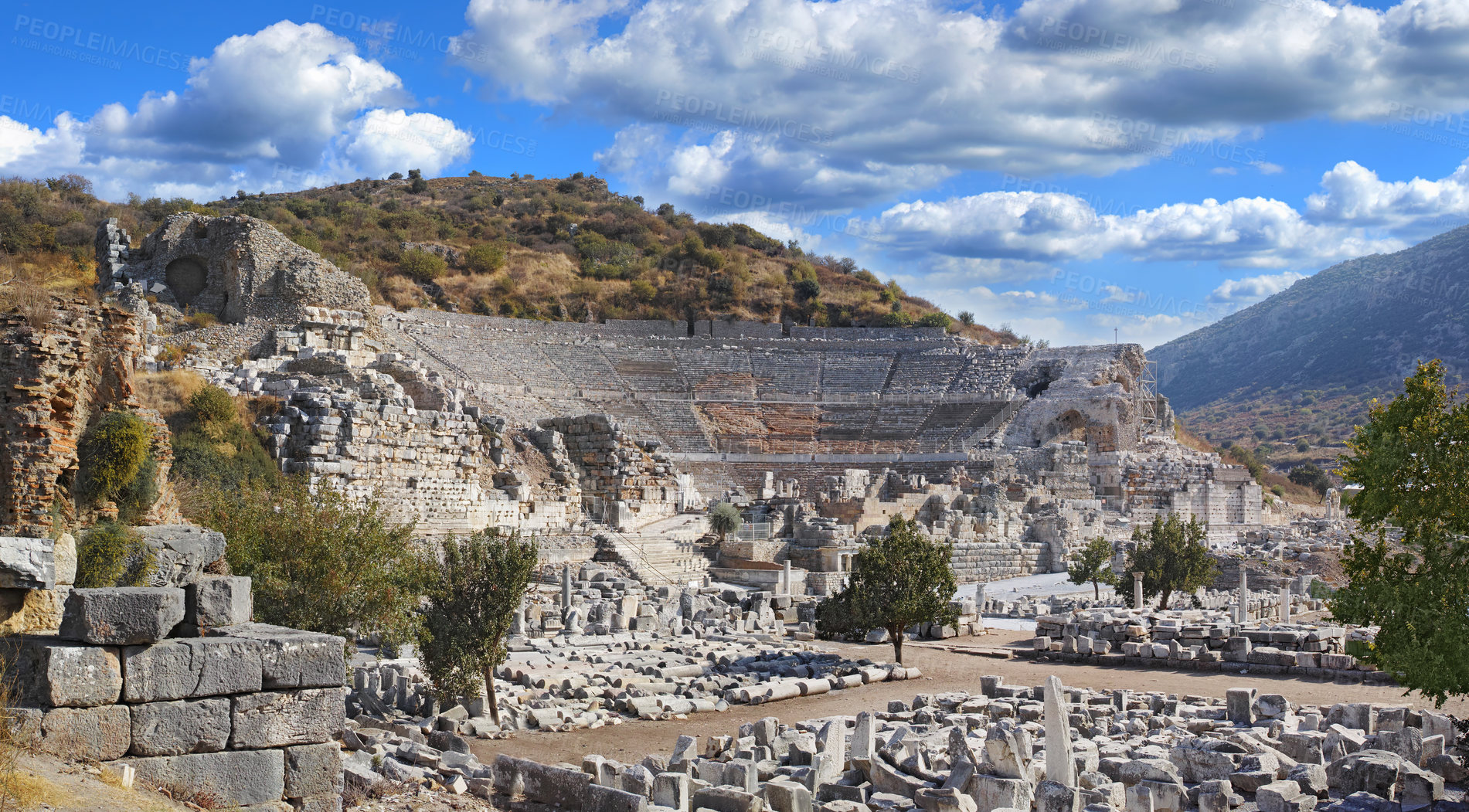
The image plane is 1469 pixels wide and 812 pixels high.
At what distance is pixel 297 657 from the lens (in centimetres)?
700

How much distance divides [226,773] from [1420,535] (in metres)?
8.59

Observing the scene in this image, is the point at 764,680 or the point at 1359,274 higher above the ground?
the point at 1359,274

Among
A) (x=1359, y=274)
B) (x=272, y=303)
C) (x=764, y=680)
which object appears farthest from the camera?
(x=1359, y=274)

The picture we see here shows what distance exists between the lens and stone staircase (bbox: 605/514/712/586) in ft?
85.5

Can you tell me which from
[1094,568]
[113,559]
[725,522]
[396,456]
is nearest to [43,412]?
[113,559]

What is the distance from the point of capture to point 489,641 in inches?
504

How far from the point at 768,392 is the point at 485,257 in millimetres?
20254

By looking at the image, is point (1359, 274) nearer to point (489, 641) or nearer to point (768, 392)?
point (768, 392)

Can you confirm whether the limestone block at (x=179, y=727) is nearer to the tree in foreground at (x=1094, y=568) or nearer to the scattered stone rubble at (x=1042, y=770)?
the scattered stone rubble at (x=1042, y=770)

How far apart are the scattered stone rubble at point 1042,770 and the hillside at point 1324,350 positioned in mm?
72628

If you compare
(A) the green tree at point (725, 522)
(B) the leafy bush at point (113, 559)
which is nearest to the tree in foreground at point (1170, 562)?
(A) the green tree at point (725, 522)

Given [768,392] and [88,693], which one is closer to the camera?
[88,693]

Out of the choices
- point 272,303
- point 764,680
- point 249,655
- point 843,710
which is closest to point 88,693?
point 249,655

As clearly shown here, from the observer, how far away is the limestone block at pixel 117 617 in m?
6.38
